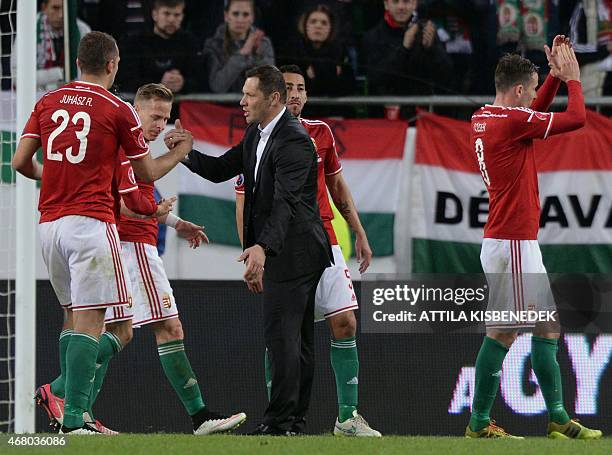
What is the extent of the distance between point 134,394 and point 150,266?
1.68 m

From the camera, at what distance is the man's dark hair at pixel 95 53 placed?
6.30 metres

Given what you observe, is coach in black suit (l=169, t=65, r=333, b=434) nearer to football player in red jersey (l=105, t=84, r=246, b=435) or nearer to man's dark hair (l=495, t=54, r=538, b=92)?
football player in red jersey (l=105, t=84, r=246, b=435)

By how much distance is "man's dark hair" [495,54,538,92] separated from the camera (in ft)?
23.8

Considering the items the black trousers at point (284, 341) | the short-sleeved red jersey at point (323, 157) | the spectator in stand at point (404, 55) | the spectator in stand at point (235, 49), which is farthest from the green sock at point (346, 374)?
the spectator in stand at point (404, 55)

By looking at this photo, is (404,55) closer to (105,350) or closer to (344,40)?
(344,40)

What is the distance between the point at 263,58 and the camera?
11.2 m

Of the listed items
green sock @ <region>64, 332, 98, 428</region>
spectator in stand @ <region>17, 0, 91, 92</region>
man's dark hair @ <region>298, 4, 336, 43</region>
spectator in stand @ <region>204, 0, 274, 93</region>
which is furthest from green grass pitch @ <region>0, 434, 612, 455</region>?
man's dark hair @ <region>298, 4, 336, 43</region>

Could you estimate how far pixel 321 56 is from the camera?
1125 cm

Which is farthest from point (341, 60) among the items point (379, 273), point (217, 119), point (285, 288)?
point (285, 288)

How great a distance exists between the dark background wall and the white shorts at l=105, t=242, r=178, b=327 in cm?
147

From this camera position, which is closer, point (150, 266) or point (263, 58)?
point (150, 266)

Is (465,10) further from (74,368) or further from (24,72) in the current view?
(74,368)

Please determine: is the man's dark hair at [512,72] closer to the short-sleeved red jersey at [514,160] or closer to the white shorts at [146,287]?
the short-sleeved red jersey at [514,160]

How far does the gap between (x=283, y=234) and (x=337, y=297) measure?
1.28 metres
